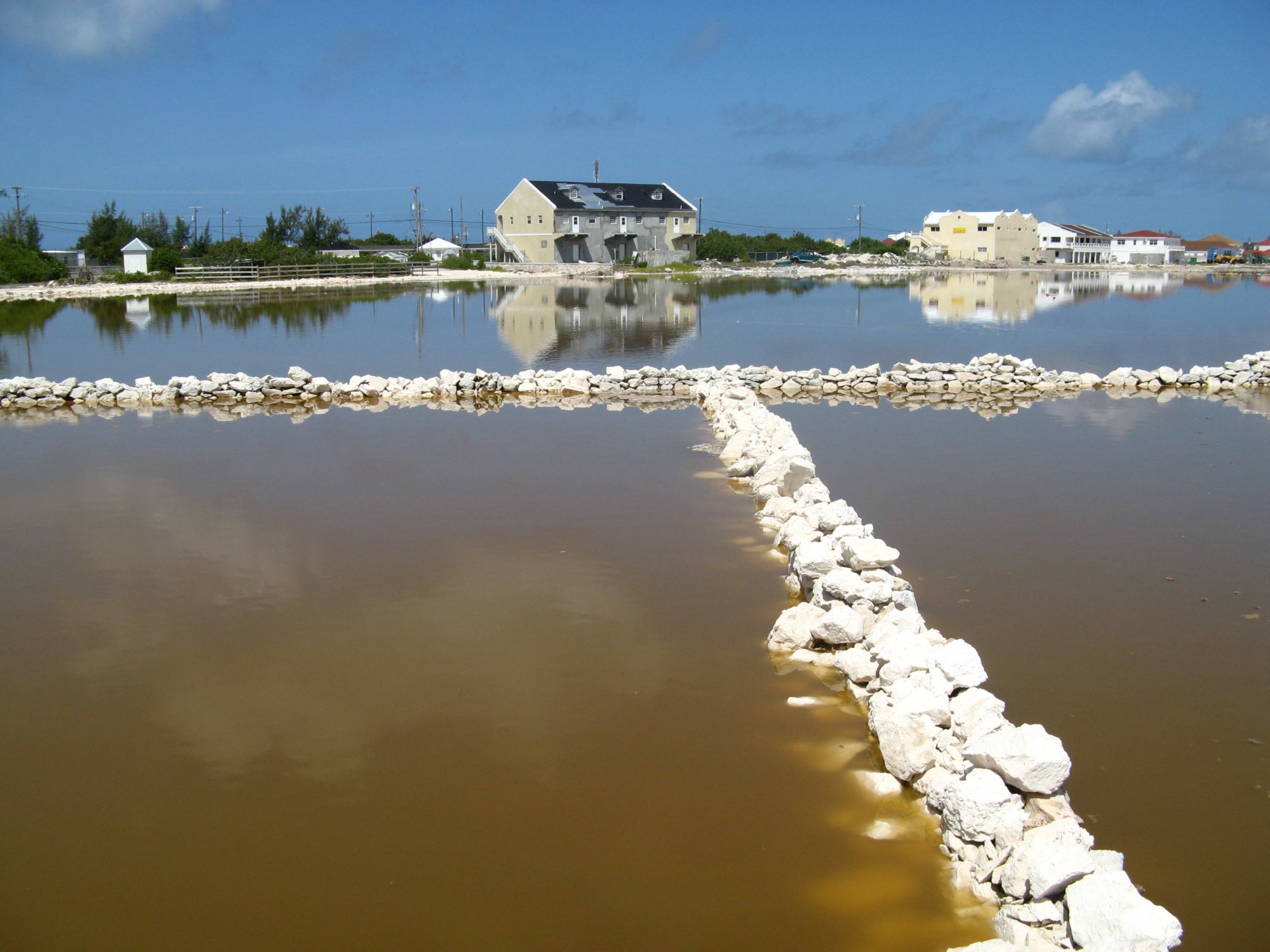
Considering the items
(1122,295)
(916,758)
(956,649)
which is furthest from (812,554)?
(1122,295)

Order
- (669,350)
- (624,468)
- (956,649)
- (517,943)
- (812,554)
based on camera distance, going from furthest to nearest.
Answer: (669,350) → (624,468) → (812,554) → (956,649) → (517,943)

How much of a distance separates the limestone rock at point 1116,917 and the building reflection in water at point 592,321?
16.6m

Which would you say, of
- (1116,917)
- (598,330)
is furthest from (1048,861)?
(598,330)

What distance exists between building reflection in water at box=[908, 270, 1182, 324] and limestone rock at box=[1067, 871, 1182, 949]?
92.0ft

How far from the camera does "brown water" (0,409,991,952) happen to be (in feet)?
12.7

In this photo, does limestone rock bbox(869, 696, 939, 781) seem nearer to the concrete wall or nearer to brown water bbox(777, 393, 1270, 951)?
brown water bbox(777, 393, 1270, 951)

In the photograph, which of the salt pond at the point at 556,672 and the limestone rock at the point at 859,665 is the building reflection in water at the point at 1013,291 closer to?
the salt pond at the point at 556,672

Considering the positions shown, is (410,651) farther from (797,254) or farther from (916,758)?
(797,254)

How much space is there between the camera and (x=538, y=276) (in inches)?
2330

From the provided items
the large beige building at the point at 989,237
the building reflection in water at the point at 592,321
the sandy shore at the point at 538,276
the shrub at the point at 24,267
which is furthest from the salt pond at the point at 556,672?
the large beige building at the point at 989,237

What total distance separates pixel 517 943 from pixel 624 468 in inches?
270

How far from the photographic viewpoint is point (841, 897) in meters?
3.91

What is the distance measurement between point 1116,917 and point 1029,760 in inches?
29.6

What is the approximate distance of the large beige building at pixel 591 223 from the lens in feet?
215
